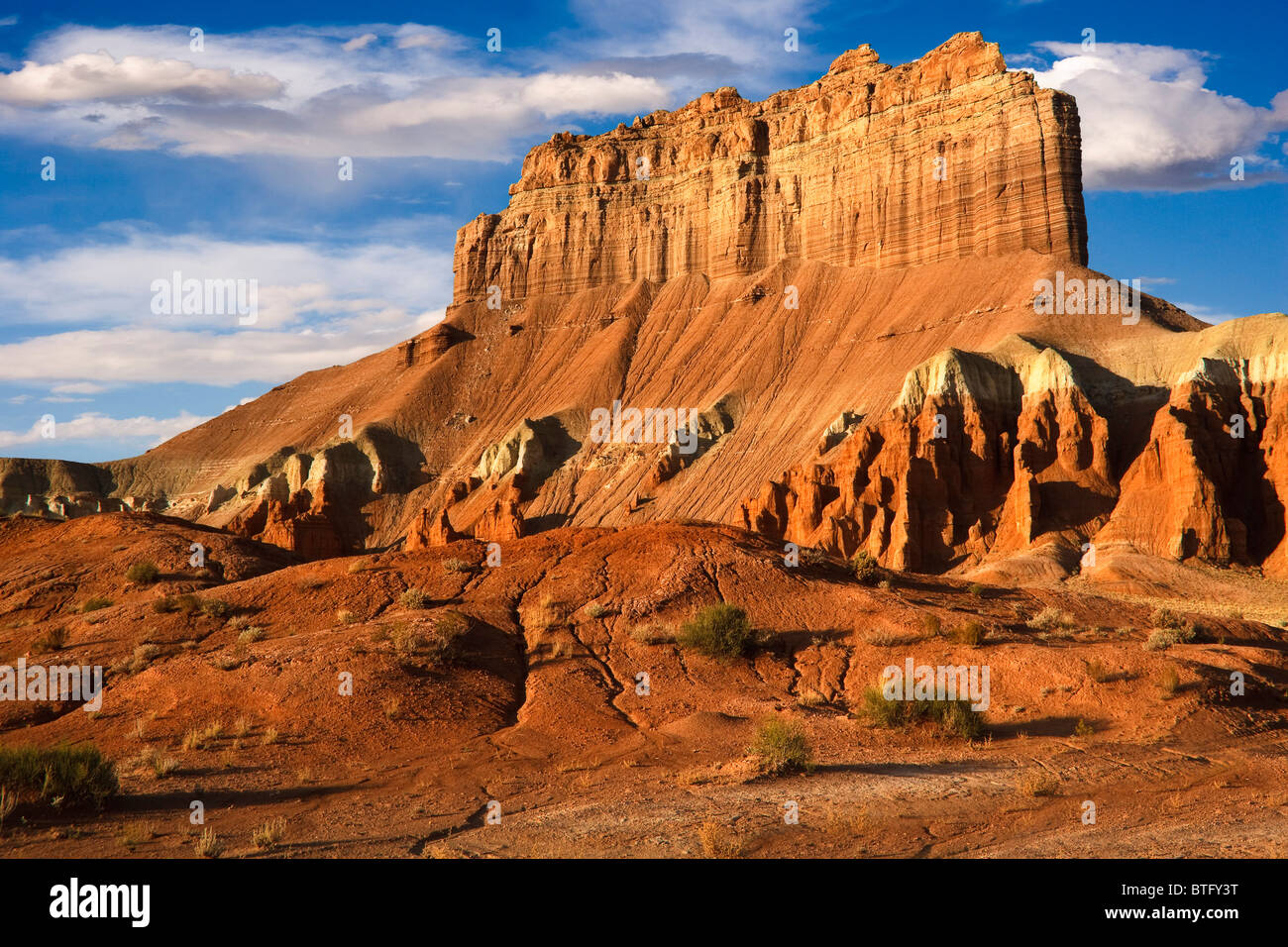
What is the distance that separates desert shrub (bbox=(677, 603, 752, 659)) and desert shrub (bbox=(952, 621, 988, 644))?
152 inches

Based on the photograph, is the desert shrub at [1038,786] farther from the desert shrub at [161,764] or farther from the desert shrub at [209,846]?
the desert shrub at [161,764]

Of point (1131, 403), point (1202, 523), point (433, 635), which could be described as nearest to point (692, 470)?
point (1131, 403)

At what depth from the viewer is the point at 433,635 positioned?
1980 cm

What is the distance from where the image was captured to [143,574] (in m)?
26.9

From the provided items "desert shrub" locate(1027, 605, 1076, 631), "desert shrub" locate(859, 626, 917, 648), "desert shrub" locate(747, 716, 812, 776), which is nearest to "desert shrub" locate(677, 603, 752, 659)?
"desert shrub" locate(859, 626, 917, 648)

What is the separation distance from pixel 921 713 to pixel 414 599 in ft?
34.2

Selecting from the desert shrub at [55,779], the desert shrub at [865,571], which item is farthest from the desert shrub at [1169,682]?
the desert shrub at [55,779]

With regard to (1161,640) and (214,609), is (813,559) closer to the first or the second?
(1161,640)

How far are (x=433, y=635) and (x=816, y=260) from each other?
7194 centimetres

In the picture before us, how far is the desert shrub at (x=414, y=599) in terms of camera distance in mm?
22469

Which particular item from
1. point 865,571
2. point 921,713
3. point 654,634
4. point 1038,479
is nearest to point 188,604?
point 654,634

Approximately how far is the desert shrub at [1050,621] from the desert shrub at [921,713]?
583cm
